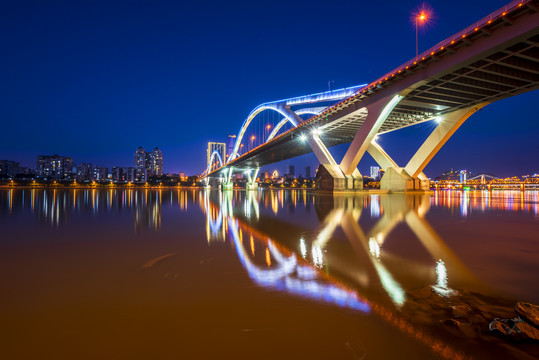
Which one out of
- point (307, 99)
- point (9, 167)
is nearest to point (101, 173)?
point (9, 167)

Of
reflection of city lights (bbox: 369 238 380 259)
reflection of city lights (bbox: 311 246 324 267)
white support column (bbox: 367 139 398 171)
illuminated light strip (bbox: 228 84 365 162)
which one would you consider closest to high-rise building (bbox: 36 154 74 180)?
illuminated light strip (bbox: 228 84 365 162)

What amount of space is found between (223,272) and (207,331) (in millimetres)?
1569

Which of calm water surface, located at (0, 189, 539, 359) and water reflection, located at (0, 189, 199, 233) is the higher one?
calm water surface, located at (0, 189, 539, 359)

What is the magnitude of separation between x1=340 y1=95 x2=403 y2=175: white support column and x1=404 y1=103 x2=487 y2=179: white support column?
7.51m

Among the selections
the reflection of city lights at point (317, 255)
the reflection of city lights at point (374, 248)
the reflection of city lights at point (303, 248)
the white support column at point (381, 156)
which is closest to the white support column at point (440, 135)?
the white support column at point (381, 156)

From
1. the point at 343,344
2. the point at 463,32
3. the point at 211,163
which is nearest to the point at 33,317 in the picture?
the point at 343,344

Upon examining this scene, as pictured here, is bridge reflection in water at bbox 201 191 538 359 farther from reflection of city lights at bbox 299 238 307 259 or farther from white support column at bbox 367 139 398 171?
white support column at bbox 367 139 398 171

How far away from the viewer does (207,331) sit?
2.23m

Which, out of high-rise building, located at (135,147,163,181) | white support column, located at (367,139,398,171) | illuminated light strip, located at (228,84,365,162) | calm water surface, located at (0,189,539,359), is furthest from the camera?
high-rise building, located at (135,147,163,181)

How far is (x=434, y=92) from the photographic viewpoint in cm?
2395

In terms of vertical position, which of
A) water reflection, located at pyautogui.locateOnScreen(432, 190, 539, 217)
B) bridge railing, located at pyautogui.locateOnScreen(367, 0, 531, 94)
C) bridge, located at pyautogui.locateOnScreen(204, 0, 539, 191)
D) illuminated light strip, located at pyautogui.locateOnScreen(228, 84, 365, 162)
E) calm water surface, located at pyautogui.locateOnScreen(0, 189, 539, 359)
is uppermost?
illuminated light strip, located at pyautogui.locateOnScreen(228, 84, 365, 162)

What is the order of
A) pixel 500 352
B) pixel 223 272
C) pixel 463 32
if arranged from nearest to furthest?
pixel 500 352
pixel 223 272
pixel 463 32

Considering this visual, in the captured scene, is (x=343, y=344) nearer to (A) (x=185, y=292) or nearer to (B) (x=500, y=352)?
(B) (x=500, y=352)

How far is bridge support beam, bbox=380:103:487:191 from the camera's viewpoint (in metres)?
28.7
